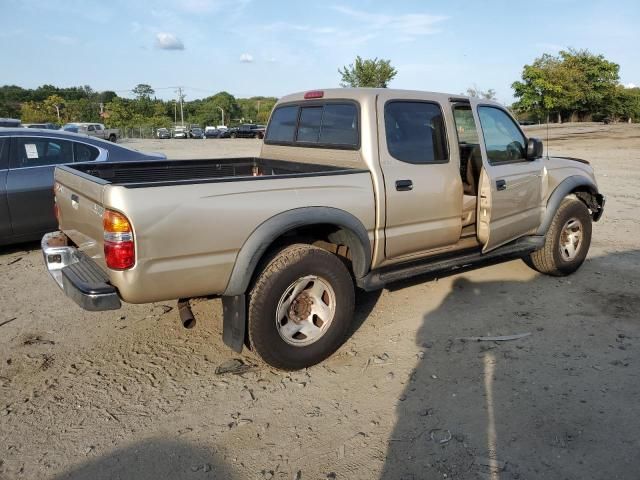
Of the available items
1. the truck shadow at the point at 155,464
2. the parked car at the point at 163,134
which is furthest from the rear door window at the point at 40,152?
the parked car at the point at 163,134

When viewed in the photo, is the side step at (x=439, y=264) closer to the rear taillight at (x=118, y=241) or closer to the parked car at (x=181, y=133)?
the rear taillight at (x=118, y=241)

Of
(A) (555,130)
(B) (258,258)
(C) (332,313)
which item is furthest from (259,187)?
(A) (555,130)

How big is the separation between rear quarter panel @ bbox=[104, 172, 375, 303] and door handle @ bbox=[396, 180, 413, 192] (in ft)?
2.87

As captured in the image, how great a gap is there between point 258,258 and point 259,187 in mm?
459

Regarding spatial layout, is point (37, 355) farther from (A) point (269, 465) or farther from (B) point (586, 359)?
(B) point (586, 359)

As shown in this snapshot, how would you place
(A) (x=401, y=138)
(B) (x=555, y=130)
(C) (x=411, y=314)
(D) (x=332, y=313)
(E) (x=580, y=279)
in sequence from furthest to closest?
(B) (x=555, y=130)
(E) (x=580, y=279)
(C) (x=411, y=314)
(A) (x=401, y=138)
(D) (x=332, y=313)

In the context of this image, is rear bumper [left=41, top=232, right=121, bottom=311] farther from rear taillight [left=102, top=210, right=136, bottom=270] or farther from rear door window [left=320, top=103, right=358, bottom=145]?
rear door window [left=320, top=103, right=358, bottom=145]

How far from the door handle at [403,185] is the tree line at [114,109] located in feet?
205

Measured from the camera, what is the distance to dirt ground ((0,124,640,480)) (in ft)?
8.86

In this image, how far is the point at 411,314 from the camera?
4.66 meters

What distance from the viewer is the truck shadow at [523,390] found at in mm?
2693

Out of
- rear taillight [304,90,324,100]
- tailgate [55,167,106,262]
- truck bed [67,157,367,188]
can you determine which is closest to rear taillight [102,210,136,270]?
tailgate [55,167,106,262]

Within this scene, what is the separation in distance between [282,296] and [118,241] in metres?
1.13

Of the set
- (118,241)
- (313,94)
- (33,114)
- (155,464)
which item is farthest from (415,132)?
(33,114)
